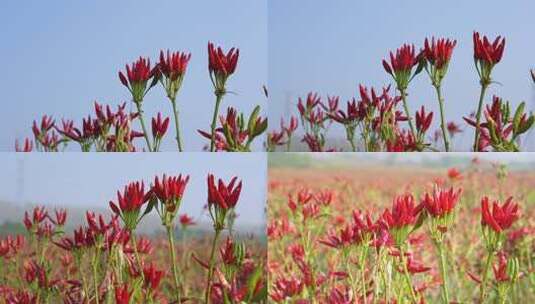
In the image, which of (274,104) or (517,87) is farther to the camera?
(274,104)

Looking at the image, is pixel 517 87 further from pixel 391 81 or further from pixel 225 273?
pixel 225 273

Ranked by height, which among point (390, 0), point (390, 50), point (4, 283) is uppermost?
point (390, 0)

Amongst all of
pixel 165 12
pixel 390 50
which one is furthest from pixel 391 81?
pixel 165 12

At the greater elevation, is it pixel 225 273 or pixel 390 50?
pixel 390 50

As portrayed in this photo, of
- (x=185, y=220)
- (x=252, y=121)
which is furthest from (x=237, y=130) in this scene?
(x=185, y=220)

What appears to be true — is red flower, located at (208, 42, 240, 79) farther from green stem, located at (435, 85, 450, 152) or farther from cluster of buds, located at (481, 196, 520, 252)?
cluster of buds, located at (481, 196, 520, 252)

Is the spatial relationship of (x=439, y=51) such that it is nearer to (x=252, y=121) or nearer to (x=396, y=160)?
(x=396, y=160)
